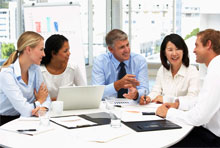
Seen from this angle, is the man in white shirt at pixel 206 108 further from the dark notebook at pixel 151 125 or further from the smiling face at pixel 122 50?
the smiling face at pixel 122 50

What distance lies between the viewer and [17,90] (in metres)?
2.59

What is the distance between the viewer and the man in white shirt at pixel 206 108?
7.02 feet

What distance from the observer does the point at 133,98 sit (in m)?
2.95

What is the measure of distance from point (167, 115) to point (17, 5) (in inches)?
113

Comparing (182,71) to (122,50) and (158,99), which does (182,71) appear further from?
(122,50)

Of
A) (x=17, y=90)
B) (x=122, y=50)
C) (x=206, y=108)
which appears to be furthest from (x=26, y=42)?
(x=206, y=108)

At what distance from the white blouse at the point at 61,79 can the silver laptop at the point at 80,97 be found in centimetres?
66

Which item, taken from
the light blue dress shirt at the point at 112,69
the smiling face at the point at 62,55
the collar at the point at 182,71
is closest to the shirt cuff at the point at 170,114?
the collar at the point at 182,71

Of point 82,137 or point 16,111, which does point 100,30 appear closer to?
point 16,111

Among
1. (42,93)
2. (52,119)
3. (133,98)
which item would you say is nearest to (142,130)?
(52,119)

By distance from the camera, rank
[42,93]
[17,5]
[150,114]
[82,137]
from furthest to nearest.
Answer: [17,5] → [42,93] → [150,114] → [82,137]

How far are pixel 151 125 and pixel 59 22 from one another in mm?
2579

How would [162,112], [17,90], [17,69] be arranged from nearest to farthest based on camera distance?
[162,112]
[17,90]
[17,69]

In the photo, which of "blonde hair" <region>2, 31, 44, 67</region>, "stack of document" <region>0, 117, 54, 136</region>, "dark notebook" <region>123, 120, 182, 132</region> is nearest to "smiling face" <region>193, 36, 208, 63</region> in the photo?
"dark notebook" <region>123, 120, 182, 132</region>
